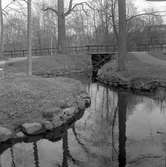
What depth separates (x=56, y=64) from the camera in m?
22.9

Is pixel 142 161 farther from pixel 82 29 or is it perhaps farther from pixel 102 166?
pixel 82 29

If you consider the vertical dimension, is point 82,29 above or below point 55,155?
above

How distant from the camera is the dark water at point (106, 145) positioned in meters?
5.79

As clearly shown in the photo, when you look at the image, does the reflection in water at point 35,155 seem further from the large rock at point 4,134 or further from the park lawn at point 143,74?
the park lawn at point 143,74

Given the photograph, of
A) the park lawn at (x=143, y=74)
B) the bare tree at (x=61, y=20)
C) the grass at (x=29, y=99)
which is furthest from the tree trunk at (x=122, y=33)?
the bare tree at (x=61, y=20)

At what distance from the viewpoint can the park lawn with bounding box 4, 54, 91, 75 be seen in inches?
832

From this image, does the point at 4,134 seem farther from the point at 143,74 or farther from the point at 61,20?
the point at 61,20

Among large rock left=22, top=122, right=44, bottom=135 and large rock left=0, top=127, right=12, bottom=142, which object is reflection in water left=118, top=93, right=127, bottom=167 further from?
large rock left=0, top=127, right=12, bottom=142

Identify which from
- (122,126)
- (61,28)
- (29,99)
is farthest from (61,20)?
(122,126)

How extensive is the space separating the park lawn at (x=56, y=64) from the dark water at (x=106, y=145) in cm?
1230

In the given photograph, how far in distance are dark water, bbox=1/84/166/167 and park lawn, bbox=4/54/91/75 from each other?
40.4 ft

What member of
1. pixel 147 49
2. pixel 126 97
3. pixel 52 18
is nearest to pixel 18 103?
pixel 126 97

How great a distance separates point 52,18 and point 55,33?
2655mm

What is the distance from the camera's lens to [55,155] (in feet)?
20.4
